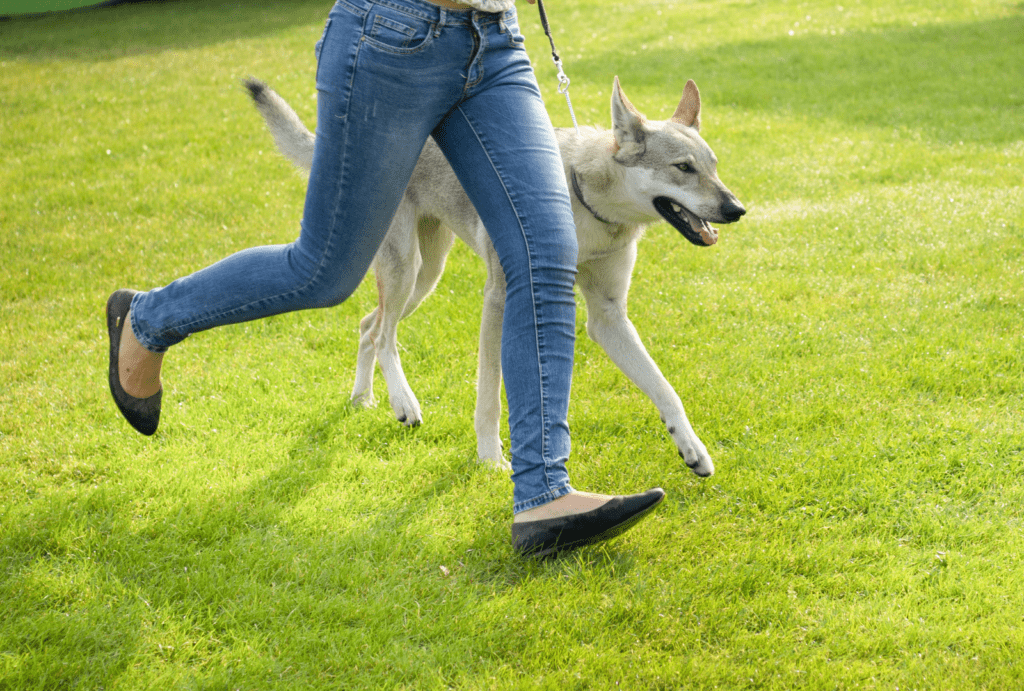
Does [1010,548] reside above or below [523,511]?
below

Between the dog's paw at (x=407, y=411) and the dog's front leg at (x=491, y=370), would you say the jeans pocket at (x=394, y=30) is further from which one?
the dog's paw at (x=407, y=411)

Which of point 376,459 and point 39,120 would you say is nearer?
point 376,459

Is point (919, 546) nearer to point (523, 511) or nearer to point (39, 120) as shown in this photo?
point (523, 511)

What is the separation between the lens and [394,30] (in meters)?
2.59

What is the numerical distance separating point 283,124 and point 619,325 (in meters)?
1.90

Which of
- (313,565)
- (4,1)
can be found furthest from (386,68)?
(4,1)

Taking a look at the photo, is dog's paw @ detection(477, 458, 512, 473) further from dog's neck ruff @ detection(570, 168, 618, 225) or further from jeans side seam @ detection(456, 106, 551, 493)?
dog's neck ruff @ detection(570, 168, 618, 225)

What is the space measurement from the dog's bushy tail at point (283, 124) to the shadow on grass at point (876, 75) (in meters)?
6.88

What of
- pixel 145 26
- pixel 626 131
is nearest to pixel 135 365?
pixel 626 131

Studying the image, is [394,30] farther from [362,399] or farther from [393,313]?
[362,399]

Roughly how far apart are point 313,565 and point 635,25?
14.4 meters

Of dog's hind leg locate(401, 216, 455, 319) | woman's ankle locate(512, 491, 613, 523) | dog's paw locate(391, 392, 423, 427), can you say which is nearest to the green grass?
dog's paw locate(391, 392, 423, 427)

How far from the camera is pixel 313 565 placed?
3121 millimetres

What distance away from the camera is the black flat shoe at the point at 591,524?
2.77 m
